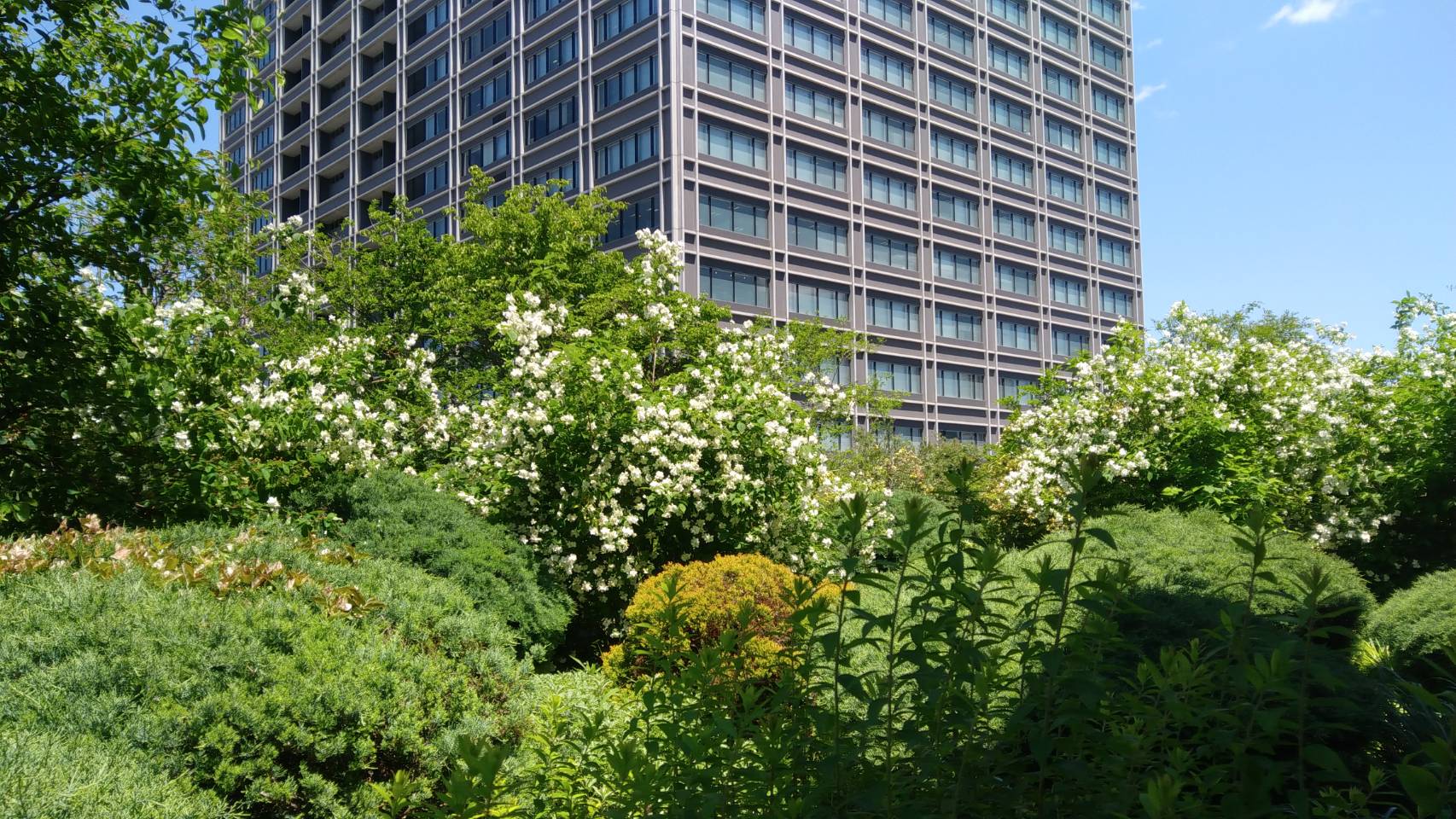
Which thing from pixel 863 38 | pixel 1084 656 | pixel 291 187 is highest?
pixel 863 38

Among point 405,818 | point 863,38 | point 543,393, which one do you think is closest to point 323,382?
point 543,393

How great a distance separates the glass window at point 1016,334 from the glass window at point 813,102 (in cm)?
1737

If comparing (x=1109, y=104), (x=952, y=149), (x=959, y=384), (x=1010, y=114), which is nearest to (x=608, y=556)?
(x=959, y=384)

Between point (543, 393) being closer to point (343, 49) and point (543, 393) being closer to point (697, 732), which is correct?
point (697, 732)

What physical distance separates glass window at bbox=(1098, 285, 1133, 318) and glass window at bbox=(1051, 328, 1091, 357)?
3.56 metres

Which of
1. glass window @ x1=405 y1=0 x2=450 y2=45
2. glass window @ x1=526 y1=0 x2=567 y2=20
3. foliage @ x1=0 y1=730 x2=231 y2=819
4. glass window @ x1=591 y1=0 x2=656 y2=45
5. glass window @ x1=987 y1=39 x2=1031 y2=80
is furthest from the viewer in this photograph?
glass window @ x1=987 y1=39 x2=1031 y2=80

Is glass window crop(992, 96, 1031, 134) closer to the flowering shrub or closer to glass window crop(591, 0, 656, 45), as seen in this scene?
glass window crop(591, 0, 656, 45)

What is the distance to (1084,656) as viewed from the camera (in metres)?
2.89

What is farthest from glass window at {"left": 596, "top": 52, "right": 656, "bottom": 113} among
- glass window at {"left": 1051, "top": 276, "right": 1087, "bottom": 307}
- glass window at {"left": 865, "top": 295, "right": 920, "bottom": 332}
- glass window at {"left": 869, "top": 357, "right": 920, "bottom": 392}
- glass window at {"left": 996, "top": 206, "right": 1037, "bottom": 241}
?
glass window at {"left": 1051, "top": 276, "right": 1087, "bottom": 307}

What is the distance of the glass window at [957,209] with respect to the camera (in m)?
56.2

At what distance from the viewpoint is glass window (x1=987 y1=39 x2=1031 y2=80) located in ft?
198

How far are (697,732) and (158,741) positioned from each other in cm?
287

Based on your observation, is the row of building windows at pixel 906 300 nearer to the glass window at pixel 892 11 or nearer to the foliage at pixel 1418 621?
the glass window at pixel 892 11

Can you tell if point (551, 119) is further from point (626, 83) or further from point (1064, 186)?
point (1064, 186)
